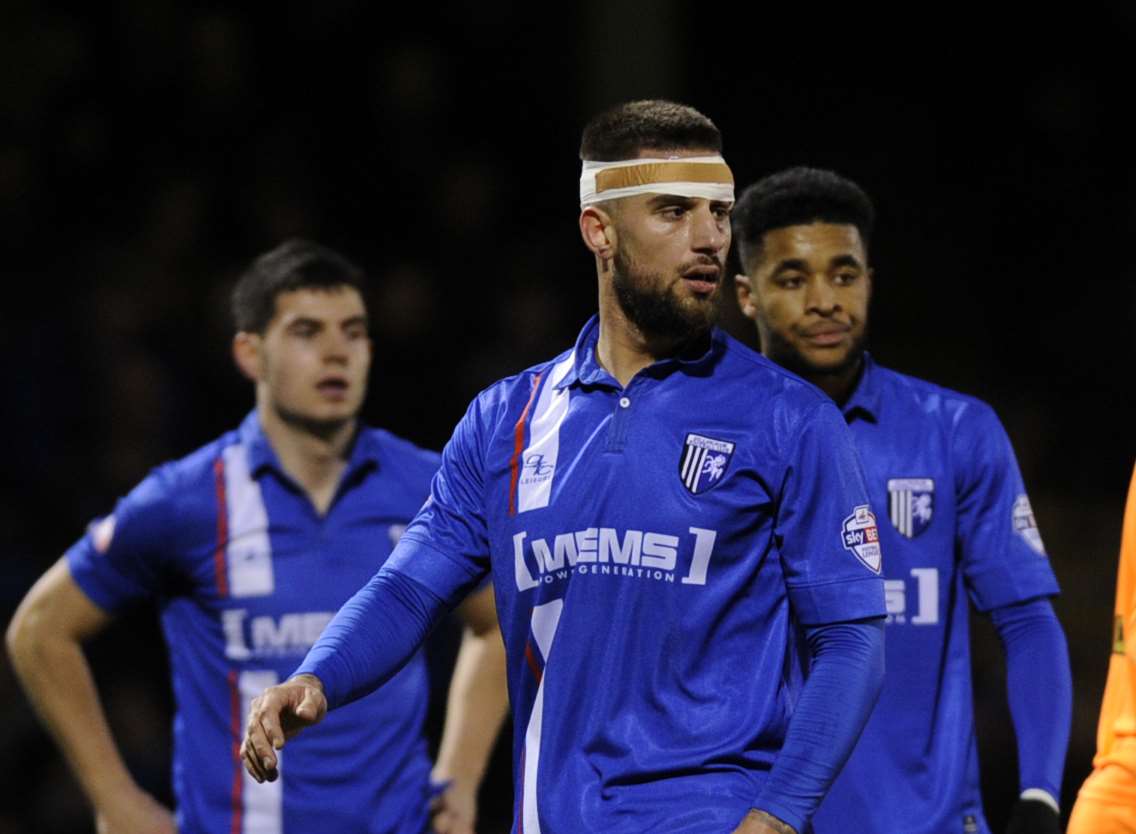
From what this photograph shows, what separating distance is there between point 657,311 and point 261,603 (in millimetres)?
1852

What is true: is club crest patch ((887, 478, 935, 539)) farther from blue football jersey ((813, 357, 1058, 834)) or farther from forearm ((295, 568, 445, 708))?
forearm ((295, 568, 445, 708))

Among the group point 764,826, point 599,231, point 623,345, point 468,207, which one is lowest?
point 764,826

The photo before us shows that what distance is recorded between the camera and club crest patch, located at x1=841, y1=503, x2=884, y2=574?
3.33 m

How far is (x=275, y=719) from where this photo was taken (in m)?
3.25

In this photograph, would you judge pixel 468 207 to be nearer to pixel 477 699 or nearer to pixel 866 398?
pixel 477 699

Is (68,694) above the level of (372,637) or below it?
below

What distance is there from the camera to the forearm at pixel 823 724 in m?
3.16

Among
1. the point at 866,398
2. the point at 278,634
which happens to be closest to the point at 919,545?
the point at 866,398

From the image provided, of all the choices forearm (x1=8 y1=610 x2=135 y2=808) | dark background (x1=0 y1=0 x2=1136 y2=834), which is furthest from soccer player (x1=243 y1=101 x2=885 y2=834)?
dark background (x1=0 y1=0 x2=1136 y2=834)

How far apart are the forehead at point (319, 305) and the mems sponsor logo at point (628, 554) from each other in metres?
2.05

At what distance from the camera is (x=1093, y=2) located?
11.2 metres

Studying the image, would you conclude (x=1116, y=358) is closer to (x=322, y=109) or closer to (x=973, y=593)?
(x=322, y=109)

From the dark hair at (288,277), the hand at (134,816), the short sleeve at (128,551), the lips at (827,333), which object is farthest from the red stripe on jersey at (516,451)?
the hand at (134,816)

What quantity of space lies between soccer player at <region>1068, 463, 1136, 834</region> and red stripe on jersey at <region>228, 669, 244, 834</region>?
2.08 m
